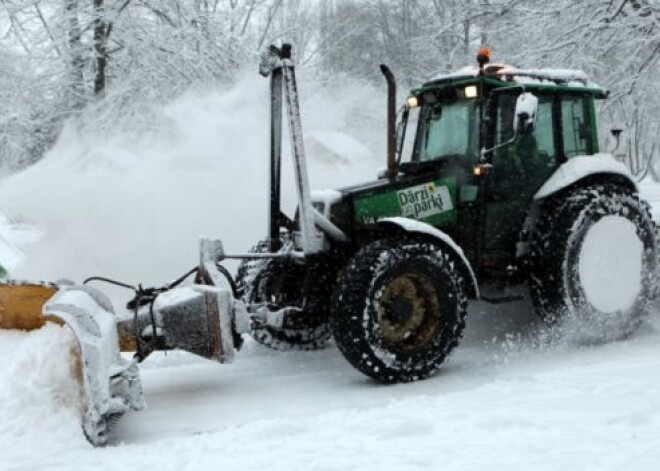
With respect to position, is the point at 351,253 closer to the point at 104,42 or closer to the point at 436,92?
the point at 436,92

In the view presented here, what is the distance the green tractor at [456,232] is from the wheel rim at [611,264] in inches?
0.5

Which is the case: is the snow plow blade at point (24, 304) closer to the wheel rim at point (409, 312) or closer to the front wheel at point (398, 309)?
the front wheel at point (398, 309)

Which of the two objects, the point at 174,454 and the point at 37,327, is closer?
the point at 174,454

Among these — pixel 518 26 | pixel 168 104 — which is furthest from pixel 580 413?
pixel 168 104

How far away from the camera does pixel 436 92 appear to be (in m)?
6.47

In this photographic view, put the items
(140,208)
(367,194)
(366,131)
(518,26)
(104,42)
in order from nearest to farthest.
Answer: (367,194)
(140,208)
(518,26)
(366,131)
(104,42)

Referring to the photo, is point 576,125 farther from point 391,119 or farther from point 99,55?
point 99,55

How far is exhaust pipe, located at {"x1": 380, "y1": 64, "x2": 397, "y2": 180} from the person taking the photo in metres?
5.86

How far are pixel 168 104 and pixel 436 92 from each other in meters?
8.48

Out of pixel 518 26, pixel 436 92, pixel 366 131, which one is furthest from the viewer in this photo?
pixel 366 131

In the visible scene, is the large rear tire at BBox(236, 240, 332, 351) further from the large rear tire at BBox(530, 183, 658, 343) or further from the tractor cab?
the large rear tire at BBox(530, 183, 658, 343)

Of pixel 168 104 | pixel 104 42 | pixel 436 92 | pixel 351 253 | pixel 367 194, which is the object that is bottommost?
pixel 351 253

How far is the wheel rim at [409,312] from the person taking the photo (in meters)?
5.43

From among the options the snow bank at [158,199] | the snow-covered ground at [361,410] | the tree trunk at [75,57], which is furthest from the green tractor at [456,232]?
the tree trunk at [75,57]
